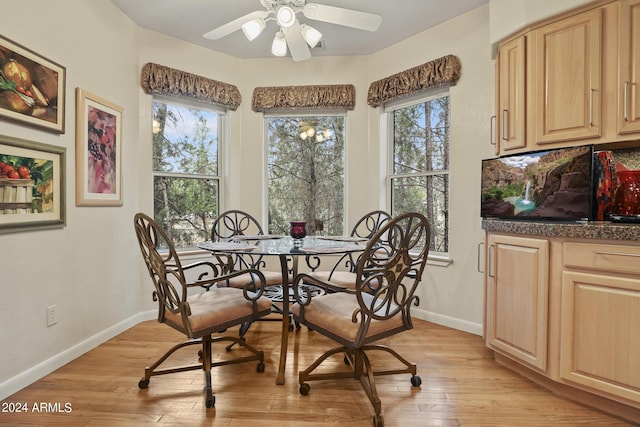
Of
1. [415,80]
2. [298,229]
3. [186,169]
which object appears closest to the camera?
[298,229]

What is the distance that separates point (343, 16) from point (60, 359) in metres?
2.78

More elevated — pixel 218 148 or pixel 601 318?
pixel 218 148

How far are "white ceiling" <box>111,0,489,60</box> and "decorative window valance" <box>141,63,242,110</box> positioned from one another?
348 millimetres

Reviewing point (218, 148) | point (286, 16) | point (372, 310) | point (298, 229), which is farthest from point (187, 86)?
point (372, 310)

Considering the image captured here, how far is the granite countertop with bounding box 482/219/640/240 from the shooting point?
5.22 ft

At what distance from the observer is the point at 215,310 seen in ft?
6.00

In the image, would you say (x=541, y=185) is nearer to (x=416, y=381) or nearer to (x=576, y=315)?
(x=576, y=315)

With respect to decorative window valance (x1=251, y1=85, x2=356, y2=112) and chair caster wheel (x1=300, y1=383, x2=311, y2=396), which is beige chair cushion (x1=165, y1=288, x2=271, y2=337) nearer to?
chair caster wheel (x1=300, y1=383, x2=311, y2=396)

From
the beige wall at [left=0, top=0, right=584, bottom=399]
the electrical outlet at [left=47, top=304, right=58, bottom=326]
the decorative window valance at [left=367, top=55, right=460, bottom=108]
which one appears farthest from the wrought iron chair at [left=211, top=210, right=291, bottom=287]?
the decorative window valance at [left=367, top=55, right=460, bottom=108]

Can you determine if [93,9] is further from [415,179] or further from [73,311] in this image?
[415,179]

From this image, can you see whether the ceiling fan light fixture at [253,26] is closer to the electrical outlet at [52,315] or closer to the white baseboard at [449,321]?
the electrical outlet at [52,315]

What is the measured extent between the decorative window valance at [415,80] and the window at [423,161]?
16 centimetres

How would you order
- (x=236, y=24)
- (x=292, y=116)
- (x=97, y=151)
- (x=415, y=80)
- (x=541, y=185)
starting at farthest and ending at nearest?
1. (x=292, y=116)
2. (x=415, y=80)
3. (x=97, y=151)
4. (x=236, y=24)
5. (x=541, y=185)

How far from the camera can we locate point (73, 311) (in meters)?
2.31
